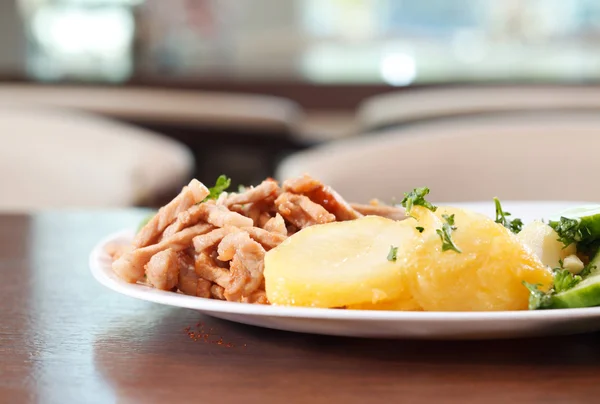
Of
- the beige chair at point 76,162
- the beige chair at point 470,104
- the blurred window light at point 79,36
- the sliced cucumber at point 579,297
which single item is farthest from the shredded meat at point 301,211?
the blurred window light at point 79,36

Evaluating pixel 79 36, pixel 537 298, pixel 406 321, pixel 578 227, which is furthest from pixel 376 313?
pixel 79 36

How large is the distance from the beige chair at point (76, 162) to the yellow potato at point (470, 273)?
4.82 feet

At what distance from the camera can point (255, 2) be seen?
7.16m

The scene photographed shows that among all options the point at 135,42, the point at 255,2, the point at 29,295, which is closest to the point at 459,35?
the point at 255,2

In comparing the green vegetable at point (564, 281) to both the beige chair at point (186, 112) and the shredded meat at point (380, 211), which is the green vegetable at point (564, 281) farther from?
the beige chair at point (186, 112)

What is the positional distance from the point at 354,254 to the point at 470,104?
2.27m

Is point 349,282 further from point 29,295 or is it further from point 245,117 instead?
point 245,117

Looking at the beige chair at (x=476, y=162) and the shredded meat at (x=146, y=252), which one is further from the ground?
the shredded meat at (x=146, y=252)

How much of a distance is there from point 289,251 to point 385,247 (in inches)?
2.9

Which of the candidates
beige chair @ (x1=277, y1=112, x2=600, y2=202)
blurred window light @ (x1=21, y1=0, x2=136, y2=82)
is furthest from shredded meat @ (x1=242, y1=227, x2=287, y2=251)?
blurred window light @ (x1=21, y1=0, x2=136, y2=82)

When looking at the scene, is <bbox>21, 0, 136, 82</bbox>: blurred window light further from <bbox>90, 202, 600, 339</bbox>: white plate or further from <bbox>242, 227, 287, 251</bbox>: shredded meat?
<bbox>90, 202, 600, 339</bbox>: white plate

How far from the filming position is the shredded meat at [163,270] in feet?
2.34

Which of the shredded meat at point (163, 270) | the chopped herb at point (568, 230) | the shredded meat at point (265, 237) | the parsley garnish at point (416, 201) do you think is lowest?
the shredded meat at point (163, 270)

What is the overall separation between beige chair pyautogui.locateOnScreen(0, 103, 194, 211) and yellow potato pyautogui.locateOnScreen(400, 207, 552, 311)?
147 cm
